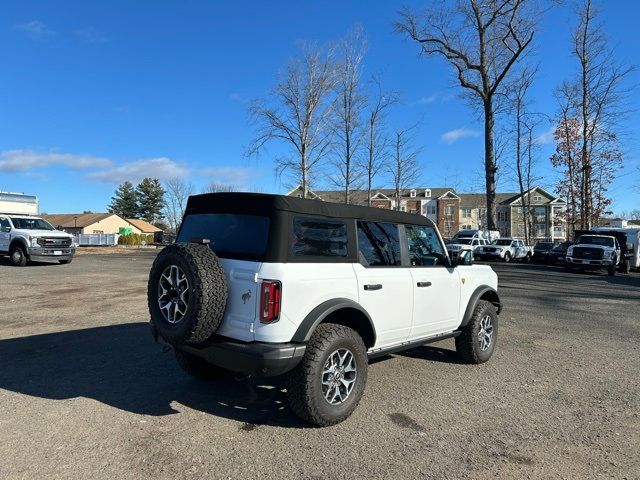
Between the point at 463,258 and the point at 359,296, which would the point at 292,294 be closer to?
the point at 359,296

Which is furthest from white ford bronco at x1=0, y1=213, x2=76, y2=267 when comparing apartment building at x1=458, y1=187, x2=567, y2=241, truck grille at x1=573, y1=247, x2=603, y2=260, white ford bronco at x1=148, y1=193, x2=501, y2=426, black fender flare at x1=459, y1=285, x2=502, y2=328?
apartment building at x1=458, y1=187, x2=567, y2=241

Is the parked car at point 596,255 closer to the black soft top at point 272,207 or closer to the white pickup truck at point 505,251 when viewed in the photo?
the white pickup truck at point 505,251

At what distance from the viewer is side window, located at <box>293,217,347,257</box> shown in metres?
3.94

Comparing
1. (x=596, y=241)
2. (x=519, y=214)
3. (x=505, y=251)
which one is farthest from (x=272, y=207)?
(x=519, y=214)

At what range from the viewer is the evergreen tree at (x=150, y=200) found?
106250 mm

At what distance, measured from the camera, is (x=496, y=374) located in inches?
218

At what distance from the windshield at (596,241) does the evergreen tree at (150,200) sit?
98.4 metres

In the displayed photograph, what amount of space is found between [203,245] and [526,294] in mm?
11617

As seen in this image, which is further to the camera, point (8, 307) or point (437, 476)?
point (8, 307)

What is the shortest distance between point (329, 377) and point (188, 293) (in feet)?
4.49

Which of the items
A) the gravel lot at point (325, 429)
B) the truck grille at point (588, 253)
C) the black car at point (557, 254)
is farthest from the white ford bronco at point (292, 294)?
the black car at point (557, 254)

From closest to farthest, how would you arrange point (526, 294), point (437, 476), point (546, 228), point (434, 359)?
1. point (437, 476)
2. point (434, 359)
3. point (526, 294)
4. point (546, 228)

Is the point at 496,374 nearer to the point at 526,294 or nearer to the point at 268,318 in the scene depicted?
the point at 268,318

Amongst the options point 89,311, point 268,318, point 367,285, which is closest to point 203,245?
point 268,318
